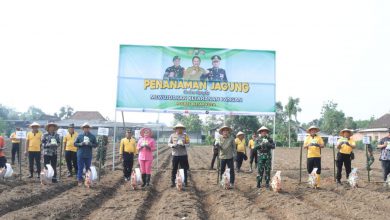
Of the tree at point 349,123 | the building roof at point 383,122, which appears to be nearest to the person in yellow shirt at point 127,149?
the building roof at point 383,122

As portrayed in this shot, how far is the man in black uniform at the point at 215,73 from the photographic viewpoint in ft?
56.0

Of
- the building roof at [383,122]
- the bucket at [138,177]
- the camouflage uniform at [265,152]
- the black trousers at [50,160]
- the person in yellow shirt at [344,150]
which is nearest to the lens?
the bucket at [138,177]

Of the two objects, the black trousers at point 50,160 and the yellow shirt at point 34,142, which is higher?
the yellow shirt at point 34,142

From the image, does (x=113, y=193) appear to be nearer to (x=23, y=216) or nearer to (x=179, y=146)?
(x=179, y=146)

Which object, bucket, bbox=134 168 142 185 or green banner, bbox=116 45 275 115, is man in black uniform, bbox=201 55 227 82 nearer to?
green banner, bbox=116 45 275 115

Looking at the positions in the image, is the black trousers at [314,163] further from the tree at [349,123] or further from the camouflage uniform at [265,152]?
the tree at [349,123]

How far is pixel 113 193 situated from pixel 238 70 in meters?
8.29

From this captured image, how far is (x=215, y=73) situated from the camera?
1712cm

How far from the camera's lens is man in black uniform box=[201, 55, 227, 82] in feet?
56.0

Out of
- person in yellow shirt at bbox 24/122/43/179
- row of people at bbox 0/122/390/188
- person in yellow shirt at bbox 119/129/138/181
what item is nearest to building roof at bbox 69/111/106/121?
person in yellow shirt at bbox 24/122/43/179

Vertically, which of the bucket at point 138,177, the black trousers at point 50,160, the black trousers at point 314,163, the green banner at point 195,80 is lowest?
the bucket at point 138,177

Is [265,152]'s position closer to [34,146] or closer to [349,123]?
[34,146]

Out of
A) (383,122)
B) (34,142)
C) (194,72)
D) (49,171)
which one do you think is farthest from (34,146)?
(383,122)

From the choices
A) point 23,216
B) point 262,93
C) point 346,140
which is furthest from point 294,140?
point 23,216
